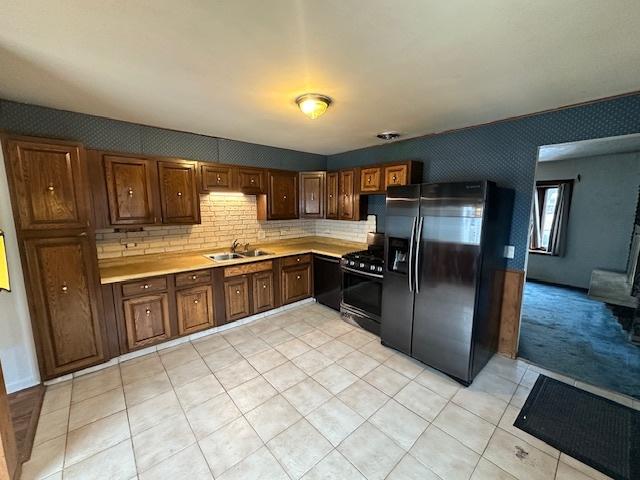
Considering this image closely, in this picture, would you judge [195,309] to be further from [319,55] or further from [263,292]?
[319,55]

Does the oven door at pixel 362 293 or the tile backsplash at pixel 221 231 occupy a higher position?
the tile backsplash at pixel 221 231

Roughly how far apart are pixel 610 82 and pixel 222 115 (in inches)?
129

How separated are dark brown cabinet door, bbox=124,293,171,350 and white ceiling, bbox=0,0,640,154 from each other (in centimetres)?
197

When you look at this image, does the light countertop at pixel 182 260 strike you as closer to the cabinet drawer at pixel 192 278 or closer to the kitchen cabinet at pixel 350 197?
the cabinet drawer at pixel 192 278

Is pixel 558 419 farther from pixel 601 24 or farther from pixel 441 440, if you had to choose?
pixel 601 24

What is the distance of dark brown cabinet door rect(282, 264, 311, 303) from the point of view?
396cm

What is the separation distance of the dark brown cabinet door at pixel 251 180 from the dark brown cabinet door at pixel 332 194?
42.3 inches

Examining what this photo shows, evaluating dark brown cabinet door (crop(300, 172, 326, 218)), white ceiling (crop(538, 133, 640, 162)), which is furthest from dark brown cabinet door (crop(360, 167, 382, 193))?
white ceiling (crop(538, 133, 640, 162))

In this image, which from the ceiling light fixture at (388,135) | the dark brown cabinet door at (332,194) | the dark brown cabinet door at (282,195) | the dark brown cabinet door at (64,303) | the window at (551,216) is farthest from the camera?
the window at (551,216)

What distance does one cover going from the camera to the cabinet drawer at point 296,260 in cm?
392

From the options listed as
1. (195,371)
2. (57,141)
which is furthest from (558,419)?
(57,141)

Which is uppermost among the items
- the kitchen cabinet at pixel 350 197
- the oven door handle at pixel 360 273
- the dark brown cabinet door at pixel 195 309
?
the kitchen cabinet at pixel 350 197

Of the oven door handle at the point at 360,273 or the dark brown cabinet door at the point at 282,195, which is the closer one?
the oven door handle at the point at 360,273

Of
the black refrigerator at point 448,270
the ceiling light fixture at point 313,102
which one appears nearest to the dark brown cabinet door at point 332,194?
the black refrigerator at point 448,270
